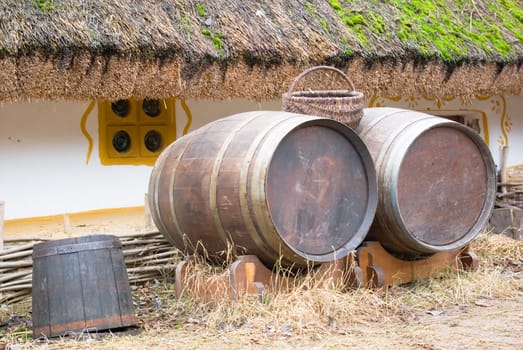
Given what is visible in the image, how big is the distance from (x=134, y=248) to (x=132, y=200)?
1.40 meters

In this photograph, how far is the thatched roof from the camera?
5.92 meters

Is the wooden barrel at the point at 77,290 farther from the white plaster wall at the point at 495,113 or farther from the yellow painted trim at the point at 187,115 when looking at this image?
the white plaster wall at the point at 495,113

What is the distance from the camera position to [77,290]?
433 centimetres

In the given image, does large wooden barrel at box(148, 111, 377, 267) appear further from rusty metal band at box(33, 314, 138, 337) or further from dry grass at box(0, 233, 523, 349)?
rusty metal band at box(33, 314, 138, 337)

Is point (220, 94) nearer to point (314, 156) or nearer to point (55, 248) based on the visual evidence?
point (314, 156)

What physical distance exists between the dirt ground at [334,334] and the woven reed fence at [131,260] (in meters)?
0.65

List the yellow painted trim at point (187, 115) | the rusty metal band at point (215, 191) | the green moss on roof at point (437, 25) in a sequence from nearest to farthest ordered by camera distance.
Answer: the rusty metal band at point (215, 191) < the yellow painted trim at point (187, 115) < the green moss on roof at point (437, 25)

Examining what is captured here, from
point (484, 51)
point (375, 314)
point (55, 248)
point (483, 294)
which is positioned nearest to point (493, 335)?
point (375, 314)

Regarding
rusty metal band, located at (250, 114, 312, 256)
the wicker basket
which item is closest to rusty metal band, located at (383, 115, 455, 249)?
the wicker basket

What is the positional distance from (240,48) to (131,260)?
6.85 ft

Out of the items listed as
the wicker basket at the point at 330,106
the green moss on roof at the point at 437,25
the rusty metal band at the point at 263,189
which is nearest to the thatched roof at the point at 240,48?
the green moss on roof at the point at 437,25

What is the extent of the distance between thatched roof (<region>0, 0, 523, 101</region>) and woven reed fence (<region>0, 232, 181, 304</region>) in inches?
47.4

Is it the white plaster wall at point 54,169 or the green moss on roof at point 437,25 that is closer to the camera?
the white plaster wall at point 54,169

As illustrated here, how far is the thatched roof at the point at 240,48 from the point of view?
5.92 m
